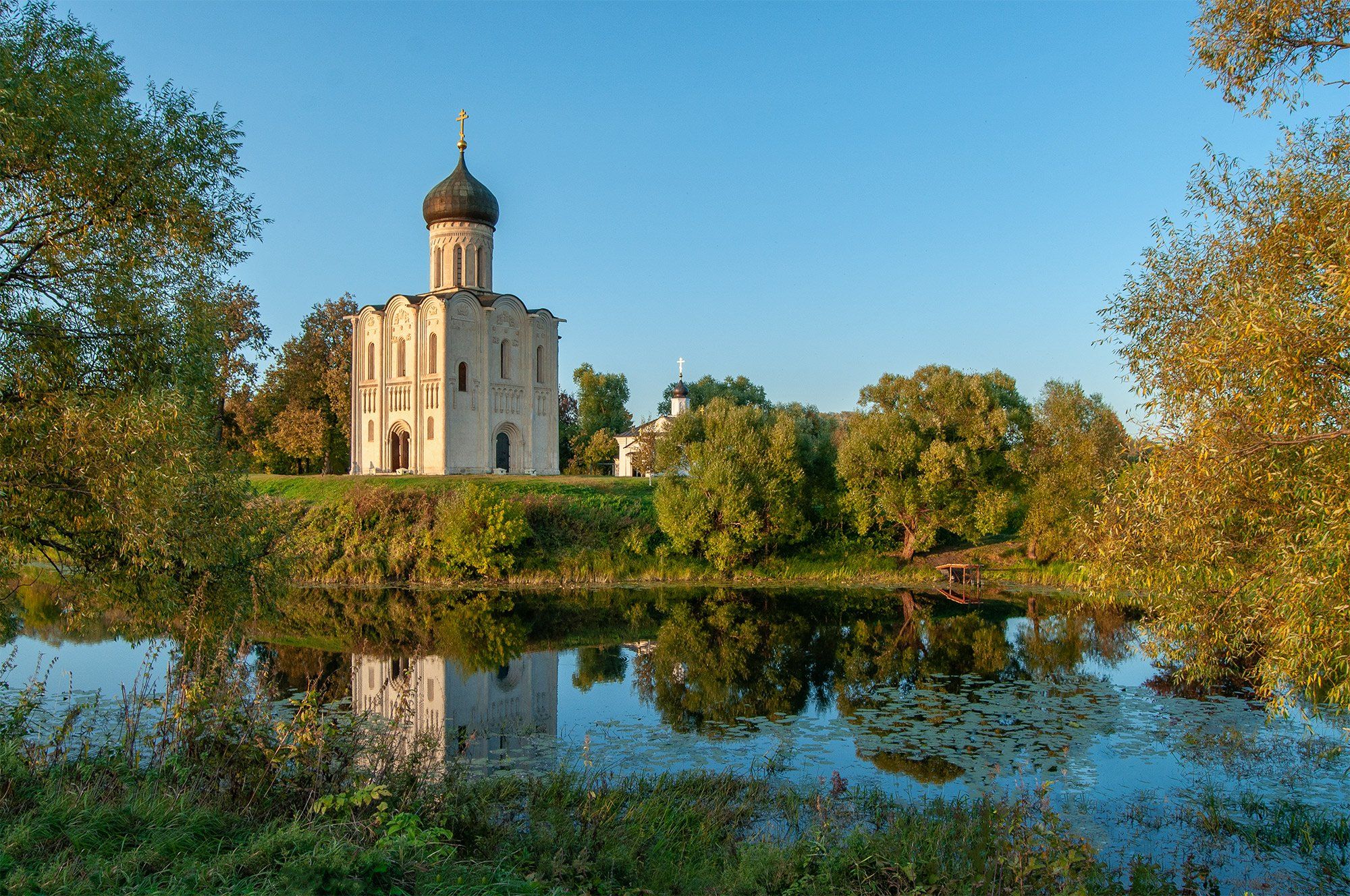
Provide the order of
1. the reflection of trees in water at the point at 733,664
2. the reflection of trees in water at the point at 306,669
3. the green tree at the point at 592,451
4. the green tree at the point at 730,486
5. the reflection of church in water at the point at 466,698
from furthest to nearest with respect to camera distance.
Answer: the green tree at the point at 592,451 → the green tree at the point at 730,486 → the reflection of trees in water at the point at 306,669 → the reflection of trees in water at the point at 733,664 → the reflection of church in water at the point at 466,698

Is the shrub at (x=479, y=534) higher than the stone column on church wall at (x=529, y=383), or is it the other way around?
the stone column on church wall at (x=529, y=383)

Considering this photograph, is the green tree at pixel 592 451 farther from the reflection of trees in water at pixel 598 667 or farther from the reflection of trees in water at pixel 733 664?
the reflection of trees in water at pixel 598 667

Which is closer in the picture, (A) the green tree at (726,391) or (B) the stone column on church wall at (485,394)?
(B) the stone column on church wall at (485,394)

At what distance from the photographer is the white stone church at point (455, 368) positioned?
35.2 meters

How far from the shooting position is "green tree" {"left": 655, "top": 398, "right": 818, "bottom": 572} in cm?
2575

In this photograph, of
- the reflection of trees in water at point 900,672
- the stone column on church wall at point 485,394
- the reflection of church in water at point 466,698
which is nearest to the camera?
the reflection of church in water at point 466,698

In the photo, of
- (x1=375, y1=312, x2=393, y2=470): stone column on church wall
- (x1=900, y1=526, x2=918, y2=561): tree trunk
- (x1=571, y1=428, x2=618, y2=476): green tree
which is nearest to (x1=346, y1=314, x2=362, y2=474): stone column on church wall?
(x1=375, y1=312, x2=393, y2=470): stone column on church wall

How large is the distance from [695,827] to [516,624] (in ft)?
39.7

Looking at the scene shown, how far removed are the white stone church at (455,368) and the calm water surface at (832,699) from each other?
14.9 metres

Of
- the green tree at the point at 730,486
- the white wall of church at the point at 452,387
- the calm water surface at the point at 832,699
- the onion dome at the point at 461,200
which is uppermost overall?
the onion dome at the point at 461,200

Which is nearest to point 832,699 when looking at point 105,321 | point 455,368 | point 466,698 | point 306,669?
point 466,698

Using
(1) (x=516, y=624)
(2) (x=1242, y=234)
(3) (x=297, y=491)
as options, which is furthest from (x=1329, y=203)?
(3) (x=297, y=491)

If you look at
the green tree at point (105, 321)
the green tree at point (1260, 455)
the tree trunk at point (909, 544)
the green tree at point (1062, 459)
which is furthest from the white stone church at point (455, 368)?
the green tree at point (1260, 455)

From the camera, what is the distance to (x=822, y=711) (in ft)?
37.9
